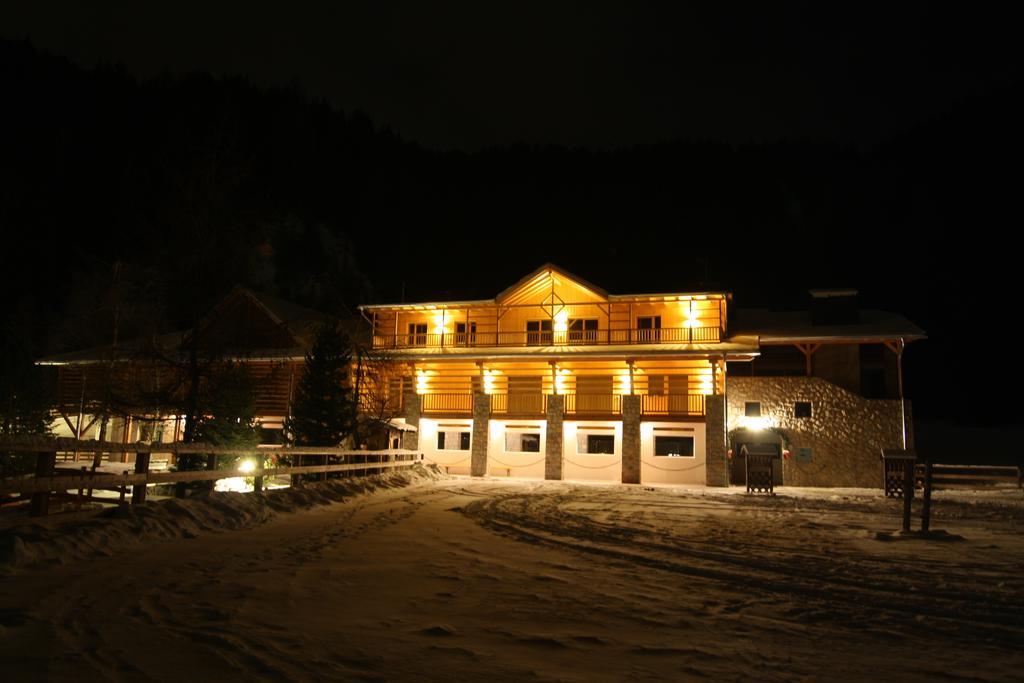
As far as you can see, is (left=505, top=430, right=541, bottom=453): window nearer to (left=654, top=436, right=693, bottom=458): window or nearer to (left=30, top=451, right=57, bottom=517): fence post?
(left=654, top=436, right=693, bottom=458): window

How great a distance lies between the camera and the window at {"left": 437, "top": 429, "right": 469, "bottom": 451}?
3155cm

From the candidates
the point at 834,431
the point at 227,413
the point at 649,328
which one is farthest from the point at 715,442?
the point at 227,413

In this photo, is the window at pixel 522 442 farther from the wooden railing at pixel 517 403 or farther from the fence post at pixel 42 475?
the fence post at pixel 42 475

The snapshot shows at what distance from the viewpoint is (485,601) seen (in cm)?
579

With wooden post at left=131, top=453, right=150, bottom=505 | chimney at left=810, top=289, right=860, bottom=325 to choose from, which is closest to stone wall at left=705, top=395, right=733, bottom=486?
chimney at left=810, top=289, right=860, bottom=325

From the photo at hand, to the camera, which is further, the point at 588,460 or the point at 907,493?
the point at 588,460

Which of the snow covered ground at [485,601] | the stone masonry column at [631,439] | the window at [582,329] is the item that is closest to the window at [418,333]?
the window at [582,329]

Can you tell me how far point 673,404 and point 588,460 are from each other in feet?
14.6

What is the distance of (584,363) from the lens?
3127 centimetres

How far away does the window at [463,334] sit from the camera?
33053 mm

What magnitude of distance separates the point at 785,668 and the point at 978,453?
46.4m

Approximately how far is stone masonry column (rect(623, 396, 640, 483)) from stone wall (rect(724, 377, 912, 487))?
299 cm

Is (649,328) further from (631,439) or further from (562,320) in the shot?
(631,439)

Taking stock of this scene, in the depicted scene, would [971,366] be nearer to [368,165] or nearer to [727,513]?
[727,513]
